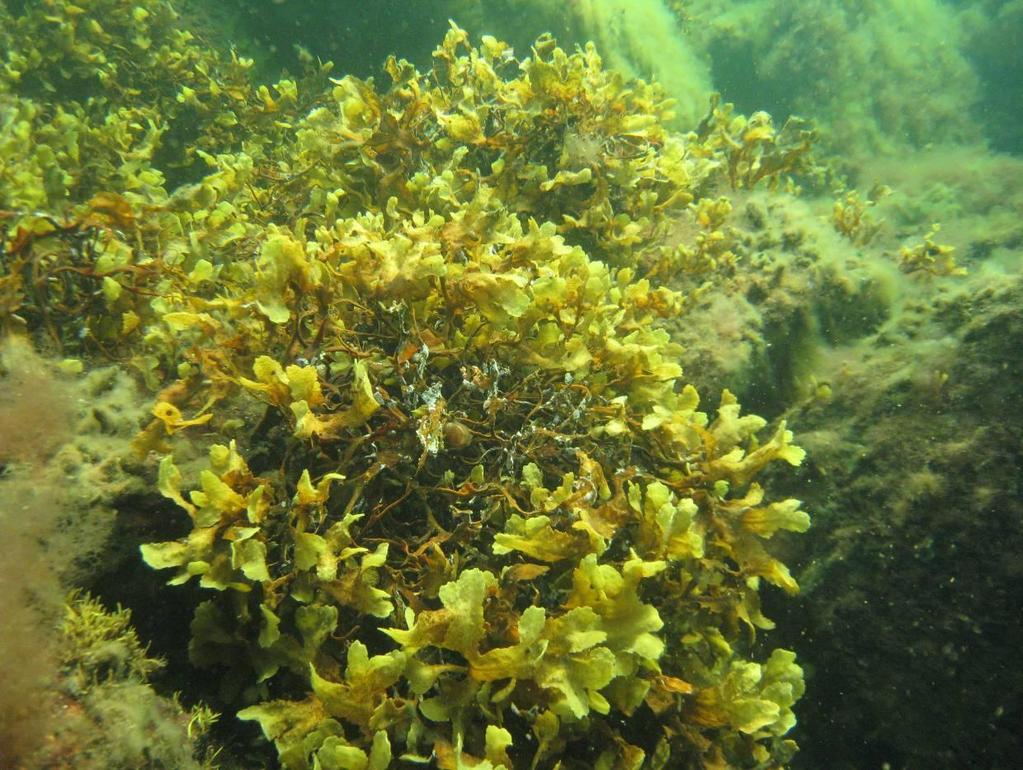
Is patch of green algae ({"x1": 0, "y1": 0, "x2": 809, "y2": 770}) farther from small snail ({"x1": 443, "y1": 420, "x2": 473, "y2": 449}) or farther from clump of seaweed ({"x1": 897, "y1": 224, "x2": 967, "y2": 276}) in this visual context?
clump of seaweed ({"x1": 897, "y1": 224, "x2": 967, "y2": 276})

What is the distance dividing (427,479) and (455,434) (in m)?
0.21

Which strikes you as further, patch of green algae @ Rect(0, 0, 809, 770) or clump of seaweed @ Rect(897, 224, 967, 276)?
clump of seaweed @ Rect(897, 224, 967, 276)

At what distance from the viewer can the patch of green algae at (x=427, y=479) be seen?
5.21 feet

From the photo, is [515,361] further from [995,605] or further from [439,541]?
[995,605]

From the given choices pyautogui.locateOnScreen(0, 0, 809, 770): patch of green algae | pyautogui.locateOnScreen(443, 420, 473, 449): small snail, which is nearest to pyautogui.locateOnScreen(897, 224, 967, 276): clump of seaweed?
pyautogui.locateOnScreen(0, 0, 809, 770): patch of green algae

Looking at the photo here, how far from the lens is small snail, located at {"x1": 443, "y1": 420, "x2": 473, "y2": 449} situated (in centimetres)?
192

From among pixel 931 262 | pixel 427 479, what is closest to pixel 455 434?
pixel 427 479

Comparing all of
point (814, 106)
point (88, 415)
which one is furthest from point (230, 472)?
point (814, 106)

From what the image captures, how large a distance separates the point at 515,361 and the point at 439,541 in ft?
2.49

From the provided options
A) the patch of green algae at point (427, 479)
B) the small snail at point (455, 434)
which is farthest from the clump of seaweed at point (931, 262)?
the small snail at point (455, 434)

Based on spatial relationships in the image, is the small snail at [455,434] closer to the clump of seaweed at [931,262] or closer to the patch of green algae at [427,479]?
the patch of green algae at [427,479]

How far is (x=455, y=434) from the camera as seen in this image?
1919 millimetres

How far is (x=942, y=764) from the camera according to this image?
233 cm

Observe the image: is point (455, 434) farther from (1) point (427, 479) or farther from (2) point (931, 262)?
(2) point (931, 262)
